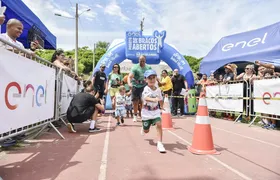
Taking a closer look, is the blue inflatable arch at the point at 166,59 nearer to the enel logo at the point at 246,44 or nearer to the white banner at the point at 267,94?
the enel logo at the point at 246,44

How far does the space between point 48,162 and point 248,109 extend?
23.2 feet

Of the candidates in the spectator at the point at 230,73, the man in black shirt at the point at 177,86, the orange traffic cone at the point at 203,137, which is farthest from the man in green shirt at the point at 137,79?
the spectator at the point at 230,73

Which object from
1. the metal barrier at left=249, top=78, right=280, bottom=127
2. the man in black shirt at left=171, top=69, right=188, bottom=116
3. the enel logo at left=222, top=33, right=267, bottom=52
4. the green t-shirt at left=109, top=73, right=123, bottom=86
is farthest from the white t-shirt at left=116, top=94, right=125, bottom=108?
the enel logo at left=222, top=33, right=267, bottom=52

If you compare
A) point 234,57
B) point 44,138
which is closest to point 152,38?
point 234,57

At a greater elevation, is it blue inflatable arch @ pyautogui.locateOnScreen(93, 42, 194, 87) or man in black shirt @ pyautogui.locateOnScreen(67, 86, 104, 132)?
blue inflatable arch @ pyautogui.locateOnScreen(93, 42, 194, 87)

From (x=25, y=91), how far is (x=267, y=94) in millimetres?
6778

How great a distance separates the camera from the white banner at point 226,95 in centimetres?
868

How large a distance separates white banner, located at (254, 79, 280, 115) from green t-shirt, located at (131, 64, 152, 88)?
12.1 feet

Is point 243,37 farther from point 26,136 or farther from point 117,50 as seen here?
point 26,136

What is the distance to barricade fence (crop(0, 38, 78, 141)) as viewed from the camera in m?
3.25

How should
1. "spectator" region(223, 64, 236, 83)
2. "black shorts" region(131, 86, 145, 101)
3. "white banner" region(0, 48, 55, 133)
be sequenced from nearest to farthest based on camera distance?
1. "white banner" region(0, 48, 55, 133)
2. "black shorts" region(131, 86, 145, 101)
3. "spectator" region(223, 64, 236, 83)

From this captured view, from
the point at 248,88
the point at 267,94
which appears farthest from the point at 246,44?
the point at 267,94

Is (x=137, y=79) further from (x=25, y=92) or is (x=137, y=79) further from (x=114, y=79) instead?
(x=25, y=92)

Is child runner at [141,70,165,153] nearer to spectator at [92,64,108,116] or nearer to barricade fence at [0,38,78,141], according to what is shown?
barricade fence at [0,38,78,141]
